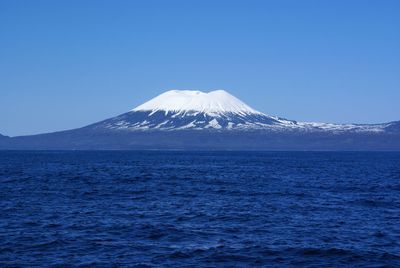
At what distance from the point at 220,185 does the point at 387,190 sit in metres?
12.9

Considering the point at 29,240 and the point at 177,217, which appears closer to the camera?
the point at 29,240

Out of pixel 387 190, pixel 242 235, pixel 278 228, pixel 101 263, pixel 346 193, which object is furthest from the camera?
pixel 387 190

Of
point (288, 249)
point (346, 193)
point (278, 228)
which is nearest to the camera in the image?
point (288, 249)

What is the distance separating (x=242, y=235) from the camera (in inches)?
1024

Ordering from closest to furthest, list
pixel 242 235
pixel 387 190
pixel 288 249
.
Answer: pixel 288 249 < pixel 242 235 < pixel 387 190

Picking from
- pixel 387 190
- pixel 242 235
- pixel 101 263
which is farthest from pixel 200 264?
pixel 387 190

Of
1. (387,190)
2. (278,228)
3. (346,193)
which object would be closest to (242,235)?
(278,228)

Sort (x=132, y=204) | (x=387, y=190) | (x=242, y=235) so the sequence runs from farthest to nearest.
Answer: (x=387, y=190)
(x=132, y=204)
(x=242, y=235)

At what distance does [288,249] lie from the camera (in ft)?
76.7

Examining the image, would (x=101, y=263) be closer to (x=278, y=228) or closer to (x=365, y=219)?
(x=278, y=228)

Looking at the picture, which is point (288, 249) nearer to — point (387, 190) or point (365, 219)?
point (365, 219)

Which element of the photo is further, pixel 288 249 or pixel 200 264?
pixel 288 249

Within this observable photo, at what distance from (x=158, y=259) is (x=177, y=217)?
9.23 meters

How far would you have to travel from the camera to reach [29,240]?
24.4m
